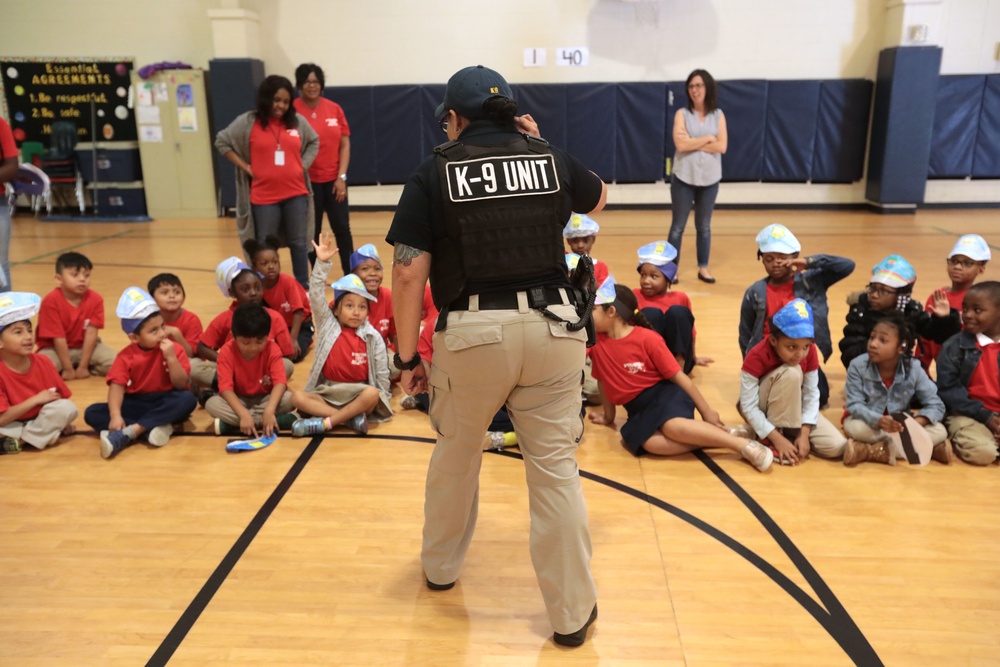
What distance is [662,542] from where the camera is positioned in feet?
11.0

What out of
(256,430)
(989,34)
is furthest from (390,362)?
(989,34)

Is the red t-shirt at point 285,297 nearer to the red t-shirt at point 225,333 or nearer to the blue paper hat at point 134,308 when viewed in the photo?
the red t-shirt at point 225,333

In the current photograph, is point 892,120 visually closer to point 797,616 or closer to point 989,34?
point 989,34

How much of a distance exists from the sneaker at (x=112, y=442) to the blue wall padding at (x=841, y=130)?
10.3 m

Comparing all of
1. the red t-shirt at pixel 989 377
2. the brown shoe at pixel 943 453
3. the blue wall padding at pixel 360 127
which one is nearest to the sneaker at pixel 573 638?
the brown shoe at pixel 943 453

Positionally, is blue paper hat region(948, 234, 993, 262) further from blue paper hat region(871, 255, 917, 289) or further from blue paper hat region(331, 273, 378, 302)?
blue paper hat region(331, 273, 378, 302)

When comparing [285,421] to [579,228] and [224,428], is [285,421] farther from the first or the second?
[579,228]

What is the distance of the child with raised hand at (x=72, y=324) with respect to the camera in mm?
5312

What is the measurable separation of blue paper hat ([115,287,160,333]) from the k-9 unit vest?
2493mm

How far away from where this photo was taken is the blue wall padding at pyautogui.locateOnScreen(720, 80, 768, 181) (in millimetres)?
11391

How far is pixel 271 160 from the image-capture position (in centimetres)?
619

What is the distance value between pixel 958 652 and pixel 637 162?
9899 mm

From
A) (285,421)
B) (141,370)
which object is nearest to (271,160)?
(141,370)

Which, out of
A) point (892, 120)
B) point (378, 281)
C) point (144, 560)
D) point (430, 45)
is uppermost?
point (430, 45)
